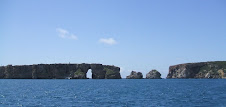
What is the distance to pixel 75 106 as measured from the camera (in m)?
48.4

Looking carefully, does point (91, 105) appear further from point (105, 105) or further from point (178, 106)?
point (178, 106)

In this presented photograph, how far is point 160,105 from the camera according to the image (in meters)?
49.7

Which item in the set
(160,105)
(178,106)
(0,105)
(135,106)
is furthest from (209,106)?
(0,105)

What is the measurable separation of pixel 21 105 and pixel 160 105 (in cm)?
2508

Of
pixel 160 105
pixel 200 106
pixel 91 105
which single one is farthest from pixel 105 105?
pixel 200 106

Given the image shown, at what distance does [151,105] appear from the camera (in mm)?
49719

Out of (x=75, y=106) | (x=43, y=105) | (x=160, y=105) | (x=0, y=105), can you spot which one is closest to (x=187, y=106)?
(x=160, y=105)

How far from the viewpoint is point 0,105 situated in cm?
4953

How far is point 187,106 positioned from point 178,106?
1591mm

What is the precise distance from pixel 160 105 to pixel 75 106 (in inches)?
598

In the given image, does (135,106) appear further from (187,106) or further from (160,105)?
(187,106)

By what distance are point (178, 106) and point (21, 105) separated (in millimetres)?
28012

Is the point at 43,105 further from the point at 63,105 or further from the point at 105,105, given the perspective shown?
the point at 105,105

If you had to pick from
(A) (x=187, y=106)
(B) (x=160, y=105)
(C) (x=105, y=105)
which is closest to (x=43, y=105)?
(C) (x=105, y=105)
